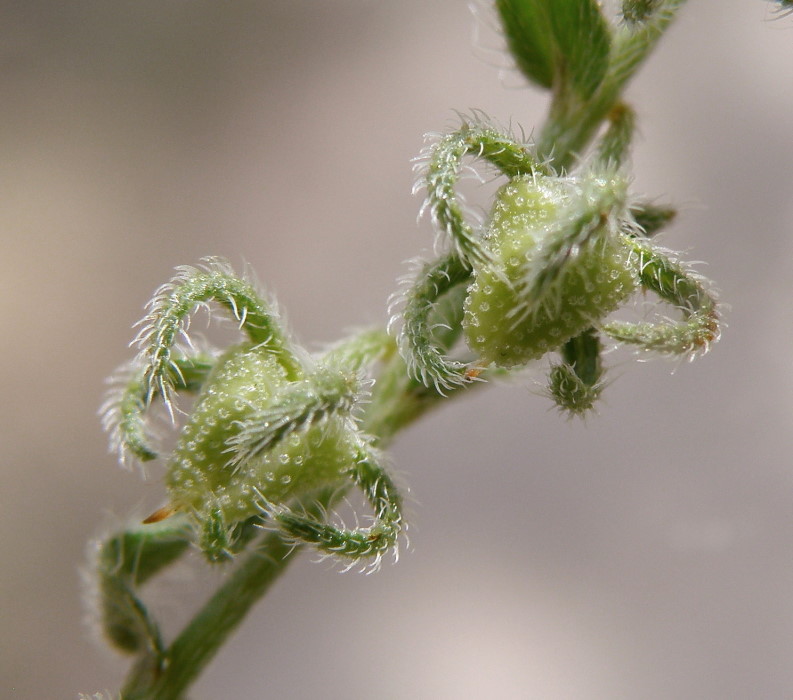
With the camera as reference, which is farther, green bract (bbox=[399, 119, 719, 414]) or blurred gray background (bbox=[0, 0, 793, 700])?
blurred gray background (bbox=[0, 0, 793, 700])

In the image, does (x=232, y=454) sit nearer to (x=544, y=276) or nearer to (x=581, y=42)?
(x=544, y=276)

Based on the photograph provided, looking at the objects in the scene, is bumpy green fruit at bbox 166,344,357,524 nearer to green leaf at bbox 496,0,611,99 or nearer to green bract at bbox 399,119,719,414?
green bract at bbox 399,119,719,414

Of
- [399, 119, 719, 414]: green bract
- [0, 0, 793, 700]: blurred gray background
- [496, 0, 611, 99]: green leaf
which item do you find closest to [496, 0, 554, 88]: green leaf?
[496, 0, 611, 99]: green leaf

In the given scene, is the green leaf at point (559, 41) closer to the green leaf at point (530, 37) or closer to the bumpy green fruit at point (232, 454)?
the green leaf at point (530, 37)

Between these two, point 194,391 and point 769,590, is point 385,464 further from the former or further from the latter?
point 769,590

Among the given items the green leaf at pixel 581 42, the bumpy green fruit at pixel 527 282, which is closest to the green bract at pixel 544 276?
the bumpy green fruit at pixel 527 282

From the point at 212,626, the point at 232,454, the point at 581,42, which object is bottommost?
the point at 212,626

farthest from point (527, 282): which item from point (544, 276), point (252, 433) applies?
point (252, 433)
